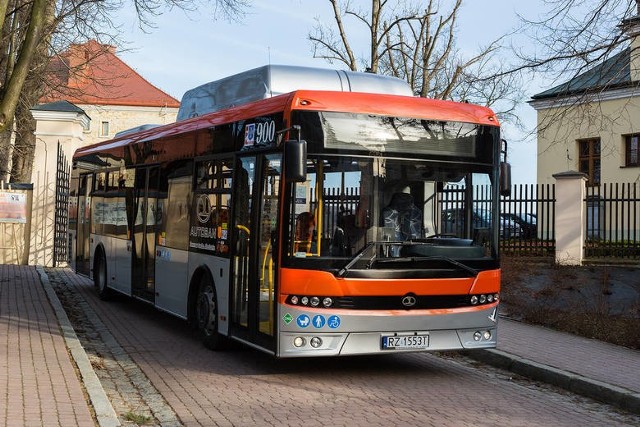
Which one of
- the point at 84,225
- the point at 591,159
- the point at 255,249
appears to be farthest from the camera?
the point at 591,159

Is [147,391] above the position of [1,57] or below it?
below

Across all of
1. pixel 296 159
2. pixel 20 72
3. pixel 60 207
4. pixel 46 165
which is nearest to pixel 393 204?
pixel 296 159

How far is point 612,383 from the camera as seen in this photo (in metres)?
8.41

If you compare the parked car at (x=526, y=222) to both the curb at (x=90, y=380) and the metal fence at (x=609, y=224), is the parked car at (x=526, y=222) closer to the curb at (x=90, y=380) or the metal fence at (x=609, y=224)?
the metal fence at (x=609, y=224)

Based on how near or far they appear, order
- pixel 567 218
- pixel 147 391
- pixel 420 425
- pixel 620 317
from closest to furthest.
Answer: pixel 420 425 → pixel 147 391 → pixel 620 317 → pixel 567 218

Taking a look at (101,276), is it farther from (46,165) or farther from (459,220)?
(459,220)

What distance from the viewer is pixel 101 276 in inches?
624

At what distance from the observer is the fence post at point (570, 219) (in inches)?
801

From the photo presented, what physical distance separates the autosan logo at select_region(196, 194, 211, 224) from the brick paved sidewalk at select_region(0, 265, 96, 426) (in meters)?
2.28

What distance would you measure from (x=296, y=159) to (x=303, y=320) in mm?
1598

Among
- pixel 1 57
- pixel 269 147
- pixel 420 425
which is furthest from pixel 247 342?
pixel 1 57

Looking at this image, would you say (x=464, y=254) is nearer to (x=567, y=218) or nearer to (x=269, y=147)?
(x=269, y=147)

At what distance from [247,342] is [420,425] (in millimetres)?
2863

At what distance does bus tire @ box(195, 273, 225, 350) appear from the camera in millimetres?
10047
